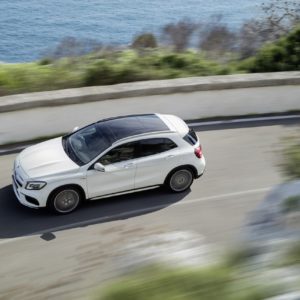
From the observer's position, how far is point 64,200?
472 inches

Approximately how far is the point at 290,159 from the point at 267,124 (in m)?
11.1

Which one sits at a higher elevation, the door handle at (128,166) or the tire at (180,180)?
the door handle at (128,166)

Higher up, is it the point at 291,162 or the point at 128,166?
the point at 291,162

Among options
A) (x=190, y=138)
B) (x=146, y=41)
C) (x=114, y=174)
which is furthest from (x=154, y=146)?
(x=146, y=41)

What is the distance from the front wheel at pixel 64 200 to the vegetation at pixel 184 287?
7997 mm

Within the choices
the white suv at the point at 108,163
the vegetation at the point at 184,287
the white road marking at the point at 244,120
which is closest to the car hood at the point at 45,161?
the white suv at the point at 108,163

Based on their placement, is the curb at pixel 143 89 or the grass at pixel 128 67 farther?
the grass at pixel 128 67

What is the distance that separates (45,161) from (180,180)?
8.84 ft

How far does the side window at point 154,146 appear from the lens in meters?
12.5

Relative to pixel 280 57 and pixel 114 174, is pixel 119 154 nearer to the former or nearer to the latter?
pixel 114 174

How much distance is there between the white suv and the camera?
11.9 m

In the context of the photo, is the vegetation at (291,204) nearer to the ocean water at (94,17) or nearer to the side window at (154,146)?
the side window at (154,146)

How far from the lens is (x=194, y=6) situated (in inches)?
1898

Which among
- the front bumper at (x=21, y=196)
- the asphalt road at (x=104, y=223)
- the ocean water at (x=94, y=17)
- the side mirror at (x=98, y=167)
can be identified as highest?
the ocean water at (x=94, y=17)
